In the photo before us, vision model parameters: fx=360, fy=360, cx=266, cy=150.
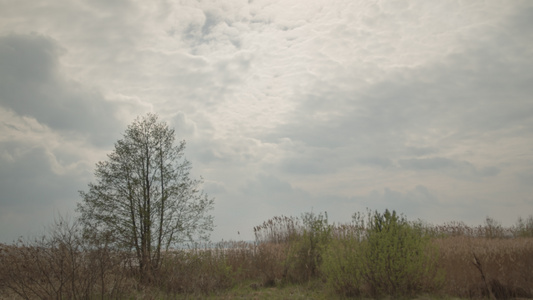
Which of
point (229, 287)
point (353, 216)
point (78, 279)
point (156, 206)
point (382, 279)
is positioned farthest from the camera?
point (156, 206)

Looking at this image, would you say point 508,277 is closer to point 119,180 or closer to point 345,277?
point 345,277

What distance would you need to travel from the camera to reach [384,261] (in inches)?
411

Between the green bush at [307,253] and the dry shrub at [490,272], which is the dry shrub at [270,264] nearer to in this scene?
the green bush at [307,253]

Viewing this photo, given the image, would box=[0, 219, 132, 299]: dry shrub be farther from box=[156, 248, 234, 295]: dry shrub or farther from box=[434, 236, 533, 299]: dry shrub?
box=[434, 236, 533, 299]: dry shrub

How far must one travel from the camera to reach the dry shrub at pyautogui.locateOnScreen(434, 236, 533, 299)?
10.8m

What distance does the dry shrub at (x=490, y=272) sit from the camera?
10.8m

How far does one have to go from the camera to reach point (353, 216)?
38.7 feet

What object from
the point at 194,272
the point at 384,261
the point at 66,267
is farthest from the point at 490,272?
the point at 66,267

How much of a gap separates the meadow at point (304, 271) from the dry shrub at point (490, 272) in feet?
0.10

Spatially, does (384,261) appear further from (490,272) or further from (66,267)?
(66,267)

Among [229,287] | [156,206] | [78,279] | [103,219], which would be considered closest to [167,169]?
[156,206]

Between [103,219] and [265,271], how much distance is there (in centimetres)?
711

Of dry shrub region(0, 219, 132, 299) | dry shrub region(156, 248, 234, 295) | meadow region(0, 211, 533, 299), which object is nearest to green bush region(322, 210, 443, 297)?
meadow region(0, 211, 533, 299)

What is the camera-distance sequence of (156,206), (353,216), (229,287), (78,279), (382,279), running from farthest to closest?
(156,206)
(229,287)
(353,216)
(382,279)
(78,279)
